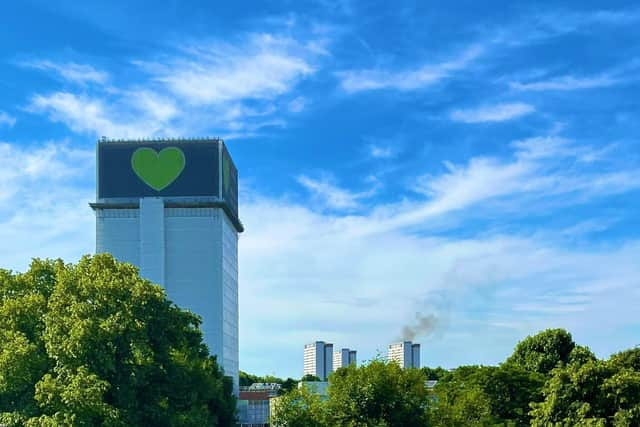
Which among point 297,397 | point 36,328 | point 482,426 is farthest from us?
point 482,426

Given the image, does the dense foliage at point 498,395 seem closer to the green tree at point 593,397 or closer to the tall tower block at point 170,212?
the green tree at point 593,397

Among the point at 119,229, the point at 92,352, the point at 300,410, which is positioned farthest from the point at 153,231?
the point at 92,352

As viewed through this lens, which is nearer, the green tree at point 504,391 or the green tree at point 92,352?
the green tree at point 92,352

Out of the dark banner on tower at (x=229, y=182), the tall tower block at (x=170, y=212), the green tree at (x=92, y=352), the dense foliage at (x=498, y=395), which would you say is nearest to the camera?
the dense foliage at (x=498, y=395)

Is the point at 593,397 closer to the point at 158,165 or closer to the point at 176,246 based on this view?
the point at 176,246

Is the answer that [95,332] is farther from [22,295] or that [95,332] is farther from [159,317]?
[22,295]

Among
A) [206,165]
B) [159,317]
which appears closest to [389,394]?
[159,317]

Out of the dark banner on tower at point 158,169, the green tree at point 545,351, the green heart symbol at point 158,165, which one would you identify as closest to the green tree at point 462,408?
the green tree at point 545,351
